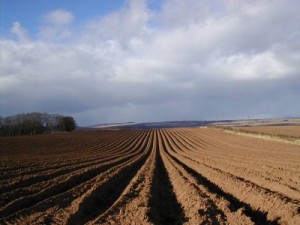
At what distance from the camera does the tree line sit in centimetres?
10231

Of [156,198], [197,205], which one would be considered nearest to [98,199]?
[156,198]

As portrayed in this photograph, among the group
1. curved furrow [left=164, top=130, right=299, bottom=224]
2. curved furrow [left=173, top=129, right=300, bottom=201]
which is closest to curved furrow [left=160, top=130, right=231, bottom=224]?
curved furrow [left=164, top=130, right=299, bottom=224]

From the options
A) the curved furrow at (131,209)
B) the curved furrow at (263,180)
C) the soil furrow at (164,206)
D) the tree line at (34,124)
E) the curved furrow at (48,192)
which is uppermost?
the tree line at (34,124)

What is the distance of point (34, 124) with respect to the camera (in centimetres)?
10731

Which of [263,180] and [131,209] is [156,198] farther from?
[263,180]

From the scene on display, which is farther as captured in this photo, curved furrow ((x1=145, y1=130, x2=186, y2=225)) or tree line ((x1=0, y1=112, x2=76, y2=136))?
tree line ((x1=0, y1=112, x2=76, y2=136))

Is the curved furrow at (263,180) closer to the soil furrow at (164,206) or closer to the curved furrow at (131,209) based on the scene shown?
the soil furrow at (164,206)

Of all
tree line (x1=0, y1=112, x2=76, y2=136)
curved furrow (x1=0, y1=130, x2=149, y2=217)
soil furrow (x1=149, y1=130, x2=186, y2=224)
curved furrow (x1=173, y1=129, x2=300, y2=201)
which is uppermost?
tree line (x1=0, y1=112, x2=76, y2=136)

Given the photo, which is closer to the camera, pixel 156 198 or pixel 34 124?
pixel 156 198

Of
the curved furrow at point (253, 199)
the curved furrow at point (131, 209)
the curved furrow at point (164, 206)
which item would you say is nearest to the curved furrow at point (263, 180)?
the curved furrow at point (253, 199)

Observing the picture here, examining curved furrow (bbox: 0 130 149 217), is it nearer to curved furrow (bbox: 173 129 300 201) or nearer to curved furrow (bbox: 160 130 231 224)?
curved furrow (bbox: 160 130 231 224)

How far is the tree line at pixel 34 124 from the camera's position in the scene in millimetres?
102312

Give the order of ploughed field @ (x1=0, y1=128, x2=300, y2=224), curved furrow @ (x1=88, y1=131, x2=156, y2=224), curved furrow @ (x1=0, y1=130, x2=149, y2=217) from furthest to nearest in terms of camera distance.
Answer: curved furrow @ (x1=0, y1=130, x2=149, y2=217)
ploughed field @ (x1=0, y1=128, x2=300, y2=224)
curved furrow @ (x1=88, y1=131, x2=156, y2=224)

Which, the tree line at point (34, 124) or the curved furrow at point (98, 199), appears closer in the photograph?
the curved furrow at point (98, 199)
